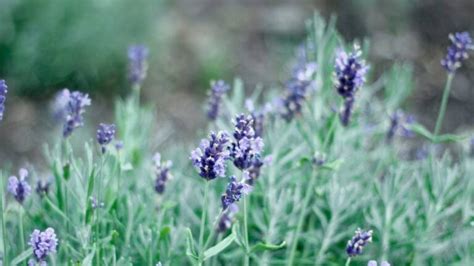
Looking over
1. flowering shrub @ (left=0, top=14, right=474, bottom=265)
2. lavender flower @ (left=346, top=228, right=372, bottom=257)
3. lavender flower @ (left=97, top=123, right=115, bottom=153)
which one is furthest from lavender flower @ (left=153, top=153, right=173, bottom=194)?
lavender flower @ (left=346, top=228, right=372, bottom=257)

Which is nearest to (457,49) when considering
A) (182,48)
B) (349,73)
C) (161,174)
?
(349,73)

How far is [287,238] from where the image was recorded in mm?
2414

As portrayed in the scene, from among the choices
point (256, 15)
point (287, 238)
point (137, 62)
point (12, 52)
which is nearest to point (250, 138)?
point (287, 238)

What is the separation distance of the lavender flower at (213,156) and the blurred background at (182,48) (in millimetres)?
3379

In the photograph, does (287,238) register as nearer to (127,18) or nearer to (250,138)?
(250,138)

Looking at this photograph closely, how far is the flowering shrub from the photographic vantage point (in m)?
2.13

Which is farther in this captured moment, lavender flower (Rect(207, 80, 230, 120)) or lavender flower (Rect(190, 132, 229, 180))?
lavender flower (Rect(207, 80, 230, 120))

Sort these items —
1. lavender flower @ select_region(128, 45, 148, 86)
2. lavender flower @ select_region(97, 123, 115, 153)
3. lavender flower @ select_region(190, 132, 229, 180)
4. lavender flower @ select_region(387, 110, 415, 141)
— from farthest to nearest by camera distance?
lavender flower @ select_region(128, 45, 148, 86)
lavender flower @ select_region(387, 110, 415, 141)
lavender flower @ select_region(97, 123, 115, 153)
lavender flower @ select_region(190, 132, 229, 180)

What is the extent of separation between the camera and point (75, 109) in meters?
2.19

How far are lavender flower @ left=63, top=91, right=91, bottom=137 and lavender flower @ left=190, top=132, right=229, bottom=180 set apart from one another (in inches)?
19.8

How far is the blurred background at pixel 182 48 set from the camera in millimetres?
5223

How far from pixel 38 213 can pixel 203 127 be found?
3.26 m

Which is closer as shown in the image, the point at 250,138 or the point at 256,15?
the point at 250,138

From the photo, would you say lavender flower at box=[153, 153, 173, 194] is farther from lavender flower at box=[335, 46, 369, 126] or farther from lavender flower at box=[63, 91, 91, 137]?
lavender flower at box=[335, 46, 369, 126]
